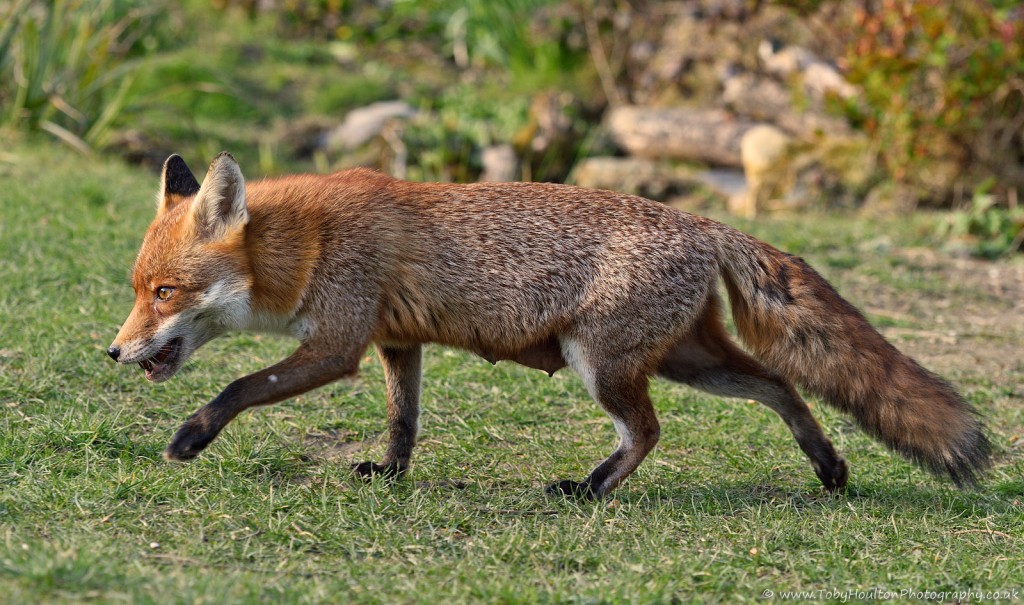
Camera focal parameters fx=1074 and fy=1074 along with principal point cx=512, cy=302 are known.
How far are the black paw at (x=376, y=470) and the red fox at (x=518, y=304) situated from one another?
2 centimetres

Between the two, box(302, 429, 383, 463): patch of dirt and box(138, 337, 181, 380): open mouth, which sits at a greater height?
box(138, 337, 181, 380): open mouth

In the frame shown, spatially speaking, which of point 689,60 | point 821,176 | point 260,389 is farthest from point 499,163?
point 260,389

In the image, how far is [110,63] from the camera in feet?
40.1

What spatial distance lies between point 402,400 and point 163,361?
1.14 m

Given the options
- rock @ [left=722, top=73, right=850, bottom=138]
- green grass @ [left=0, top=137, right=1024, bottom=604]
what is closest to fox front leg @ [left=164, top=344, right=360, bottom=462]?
green grass @ [left=0, top=137, right=1024, bottom=604]

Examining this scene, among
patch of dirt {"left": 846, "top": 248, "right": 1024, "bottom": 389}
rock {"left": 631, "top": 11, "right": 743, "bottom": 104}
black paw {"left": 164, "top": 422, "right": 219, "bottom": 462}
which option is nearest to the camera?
black paw {"left": 164, "top": 422, "right": 219, "bottom": 462}

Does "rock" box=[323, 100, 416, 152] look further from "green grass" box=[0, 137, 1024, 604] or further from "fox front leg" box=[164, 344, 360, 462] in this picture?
"fox front leg" box=[164, 344, 360, 462]

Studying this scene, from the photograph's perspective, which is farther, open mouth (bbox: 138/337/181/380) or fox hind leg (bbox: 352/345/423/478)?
fox hind leg (bbox: 352/345/423/478)

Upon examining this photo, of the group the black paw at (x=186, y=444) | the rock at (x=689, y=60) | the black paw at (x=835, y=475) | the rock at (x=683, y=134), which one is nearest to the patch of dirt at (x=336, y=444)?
the black paw at (x=186, y=444)

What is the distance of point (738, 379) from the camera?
5.20m

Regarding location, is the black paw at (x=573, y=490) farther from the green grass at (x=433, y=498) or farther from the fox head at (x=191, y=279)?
the fox head at (x=191, y=279)

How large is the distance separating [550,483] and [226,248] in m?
1.85

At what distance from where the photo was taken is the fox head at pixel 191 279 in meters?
4.59

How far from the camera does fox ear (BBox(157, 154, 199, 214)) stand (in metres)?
5.10
